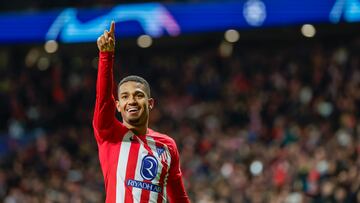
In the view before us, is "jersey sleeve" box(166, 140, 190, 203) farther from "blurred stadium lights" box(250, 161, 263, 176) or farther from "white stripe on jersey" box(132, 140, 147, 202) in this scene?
"blurred stadium lights" box(250, 161, 263, 176)

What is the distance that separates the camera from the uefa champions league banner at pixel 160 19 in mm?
16469

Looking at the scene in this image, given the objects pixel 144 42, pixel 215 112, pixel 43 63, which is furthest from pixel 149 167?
pixel 43 63

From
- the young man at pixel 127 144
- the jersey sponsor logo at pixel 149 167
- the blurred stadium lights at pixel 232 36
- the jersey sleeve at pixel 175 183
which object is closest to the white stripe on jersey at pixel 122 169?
the young man at pixel 127 144

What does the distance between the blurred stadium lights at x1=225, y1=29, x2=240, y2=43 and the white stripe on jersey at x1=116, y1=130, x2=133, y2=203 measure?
1377cm

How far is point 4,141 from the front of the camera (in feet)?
59.5

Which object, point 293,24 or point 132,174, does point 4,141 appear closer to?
point 293,24

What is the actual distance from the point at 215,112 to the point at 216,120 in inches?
12.8

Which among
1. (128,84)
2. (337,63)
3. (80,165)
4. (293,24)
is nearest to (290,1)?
(293,24)

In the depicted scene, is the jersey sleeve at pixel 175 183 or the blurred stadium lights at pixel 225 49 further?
the blurred stadium lights at pixel 225 49

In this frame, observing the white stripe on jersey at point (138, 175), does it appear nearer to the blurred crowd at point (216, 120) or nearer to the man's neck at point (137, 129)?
the man's neck at point (137, 129)

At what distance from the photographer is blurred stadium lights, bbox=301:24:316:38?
704 inches

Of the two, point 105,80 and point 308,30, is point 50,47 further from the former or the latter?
point 105,80

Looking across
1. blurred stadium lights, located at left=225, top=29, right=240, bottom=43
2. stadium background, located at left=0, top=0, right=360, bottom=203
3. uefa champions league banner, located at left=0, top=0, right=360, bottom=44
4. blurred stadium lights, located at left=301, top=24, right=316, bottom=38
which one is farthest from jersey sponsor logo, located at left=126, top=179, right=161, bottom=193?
blurred stadium lights, located at left=225, top=29, right=240, bottom=43

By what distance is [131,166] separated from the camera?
16.3ft
